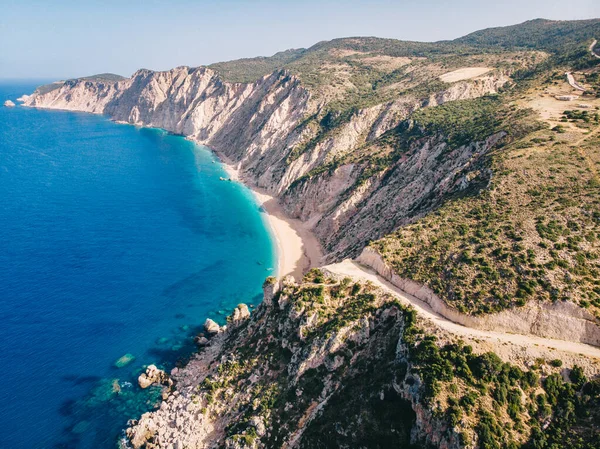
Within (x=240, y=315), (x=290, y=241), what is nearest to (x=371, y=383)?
(x=240, y=315)

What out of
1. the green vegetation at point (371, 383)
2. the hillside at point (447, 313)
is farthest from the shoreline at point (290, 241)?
the green vegetation at point (371, 383)

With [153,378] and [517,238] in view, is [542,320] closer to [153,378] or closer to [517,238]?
[517,238]

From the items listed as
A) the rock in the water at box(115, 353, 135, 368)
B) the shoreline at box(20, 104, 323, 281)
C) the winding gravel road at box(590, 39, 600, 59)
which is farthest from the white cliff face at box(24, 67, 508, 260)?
the rock in the water at box(115, 353, 135, 368)

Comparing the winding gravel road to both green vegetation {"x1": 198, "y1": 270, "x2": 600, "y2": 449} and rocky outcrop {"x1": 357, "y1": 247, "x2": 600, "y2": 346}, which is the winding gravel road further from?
green vegetation {"x1": 198, "y1": 270, "x2": 600, "y2": 449}

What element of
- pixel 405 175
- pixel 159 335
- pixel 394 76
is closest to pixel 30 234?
pixel 159 335

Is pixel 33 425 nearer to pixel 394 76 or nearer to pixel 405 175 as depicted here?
pixel 405 175

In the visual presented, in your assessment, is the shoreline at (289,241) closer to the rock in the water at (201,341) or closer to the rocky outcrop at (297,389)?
the rock in the water at (201,341)

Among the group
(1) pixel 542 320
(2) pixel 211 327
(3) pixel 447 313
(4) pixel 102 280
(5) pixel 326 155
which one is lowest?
(2) pixel 211 327
